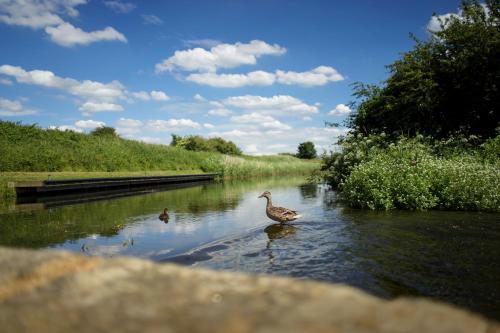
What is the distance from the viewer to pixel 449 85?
23.3 metres

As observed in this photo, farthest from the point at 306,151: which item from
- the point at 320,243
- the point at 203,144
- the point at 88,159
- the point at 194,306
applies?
the point at 194,306

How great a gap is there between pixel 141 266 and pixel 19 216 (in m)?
12.5

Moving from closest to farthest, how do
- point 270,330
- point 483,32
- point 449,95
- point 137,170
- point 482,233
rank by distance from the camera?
1. point 270,330
2. point 482,233
3. point 483,32
4. point 449,95
5. point 137,170

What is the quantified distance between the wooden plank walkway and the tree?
77.7m

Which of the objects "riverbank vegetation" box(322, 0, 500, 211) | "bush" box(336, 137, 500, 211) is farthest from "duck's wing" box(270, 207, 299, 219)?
"riverbank vegetation" box(322, 0, 500, 211)

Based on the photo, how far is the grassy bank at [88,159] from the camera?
2317 centimetres

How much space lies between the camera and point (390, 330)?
3.75ft

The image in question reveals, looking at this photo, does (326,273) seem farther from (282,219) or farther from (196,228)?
(196,228)

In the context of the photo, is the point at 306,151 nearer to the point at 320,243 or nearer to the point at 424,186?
the point at 424,186

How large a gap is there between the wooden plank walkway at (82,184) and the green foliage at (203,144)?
46.5 metres

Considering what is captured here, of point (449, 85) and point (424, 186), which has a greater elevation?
point (449, 85)

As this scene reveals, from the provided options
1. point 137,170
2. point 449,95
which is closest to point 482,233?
point 449,95

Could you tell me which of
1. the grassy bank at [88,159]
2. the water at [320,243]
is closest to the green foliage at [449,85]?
the water at [320,243]

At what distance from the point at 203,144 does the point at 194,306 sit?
252 feet
